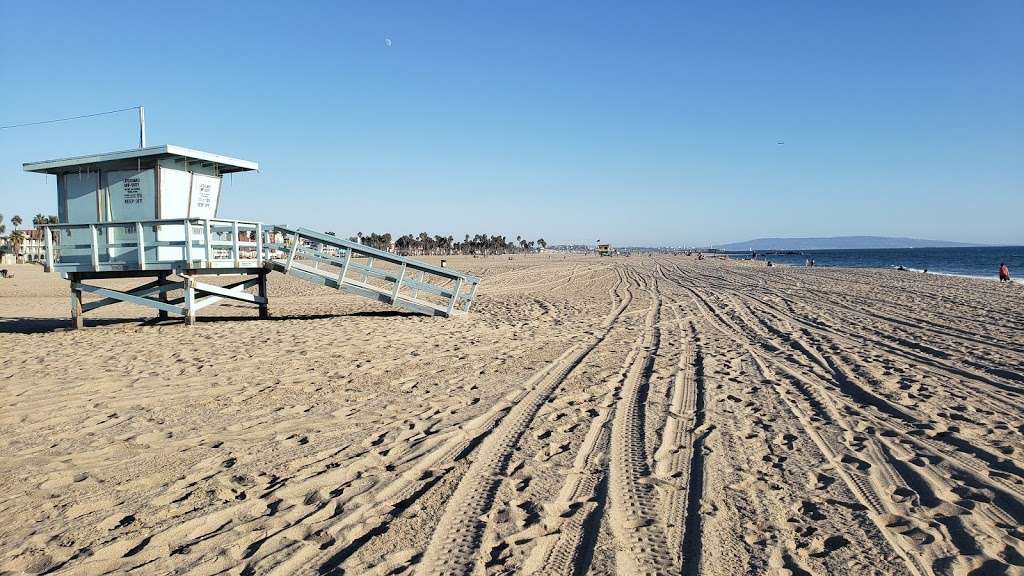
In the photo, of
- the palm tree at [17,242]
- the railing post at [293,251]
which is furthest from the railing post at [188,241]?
the palm tree at [17,242]

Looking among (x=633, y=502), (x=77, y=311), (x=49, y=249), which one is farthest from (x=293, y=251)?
(x=633, y=502)

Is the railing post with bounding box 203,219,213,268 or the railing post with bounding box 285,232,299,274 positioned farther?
the railing post with bounding box 285,232,299,274

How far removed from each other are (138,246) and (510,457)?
998 cm

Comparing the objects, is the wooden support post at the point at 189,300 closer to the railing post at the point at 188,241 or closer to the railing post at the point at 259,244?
the railing post at the point at 188,241

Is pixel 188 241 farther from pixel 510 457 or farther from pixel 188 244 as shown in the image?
pixel 510 457

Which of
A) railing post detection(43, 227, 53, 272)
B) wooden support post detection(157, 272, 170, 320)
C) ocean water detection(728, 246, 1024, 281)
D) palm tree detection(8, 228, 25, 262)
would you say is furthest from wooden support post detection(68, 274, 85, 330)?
palm tree detection(8, 228, 25, 262)

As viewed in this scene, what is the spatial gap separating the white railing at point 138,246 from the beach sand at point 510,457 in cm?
226

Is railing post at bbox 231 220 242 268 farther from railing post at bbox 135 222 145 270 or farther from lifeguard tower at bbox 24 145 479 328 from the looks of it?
railing post at bbox 135 222 145 270

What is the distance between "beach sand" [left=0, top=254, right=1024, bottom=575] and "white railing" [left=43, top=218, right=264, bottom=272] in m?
2.26

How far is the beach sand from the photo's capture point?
304cm

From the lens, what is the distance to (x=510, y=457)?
14.2 feet

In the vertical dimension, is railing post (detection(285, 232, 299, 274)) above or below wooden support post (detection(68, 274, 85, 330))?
above

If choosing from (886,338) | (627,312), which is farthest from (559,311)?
(886,338)

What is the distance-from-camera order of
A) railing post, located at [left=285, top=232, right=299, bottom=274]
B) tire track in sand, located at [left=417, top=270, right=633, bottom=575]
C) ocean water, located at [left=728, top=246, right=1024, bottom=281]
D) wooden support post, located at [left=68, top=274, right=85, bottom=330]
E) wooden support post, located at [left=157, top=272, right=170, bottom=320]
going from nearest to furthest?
1. tire track in sand, located at [left=417, top=270, right=633, bottom=575]
2. wooden support post, located at [left=68, top=274, right=85, bottom=330]
3. railing post, located at [left=285, top=232, right=299, bottom=274]
4. wooden support post, located at [left=157, top=272, right=170, bottom=320]
5. ocean water, located at [left=728, top=246, right=1024, bottom=281]
